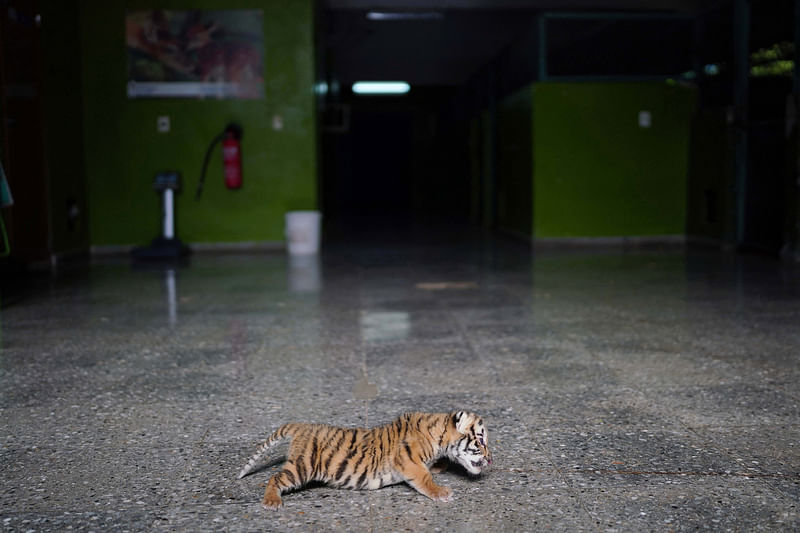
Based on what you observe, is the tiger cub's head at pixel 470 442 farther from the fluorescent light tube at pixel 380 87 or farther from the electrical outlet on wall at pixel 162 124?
the fluorescent light tube at pixel 380 87

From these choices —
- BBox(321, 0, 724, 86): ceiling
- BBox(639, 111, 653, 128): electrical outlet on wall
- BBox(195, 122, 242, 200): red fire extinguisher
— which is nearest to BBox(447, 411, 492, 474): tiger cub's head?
BBox(195, 122, 242, 200): red fire extinguisher

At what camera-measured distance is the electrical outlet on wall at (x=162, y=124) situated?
349 inches

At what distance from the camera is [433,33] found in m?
12.8

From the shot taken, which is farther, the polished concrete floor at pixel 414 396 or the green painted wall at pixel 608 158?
the green painted wall at pixel 608 158

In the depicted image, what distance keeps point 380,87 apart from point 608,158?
9.02 meters

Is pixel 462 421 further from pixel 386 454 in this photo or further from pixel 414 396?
pixel 414 396

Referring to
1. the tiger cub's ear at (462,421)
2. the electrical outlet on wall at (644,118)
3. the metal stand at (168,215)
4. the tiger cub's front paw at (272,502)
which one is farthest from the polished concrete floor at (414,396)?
the electrical outlet on wall at (644,118)

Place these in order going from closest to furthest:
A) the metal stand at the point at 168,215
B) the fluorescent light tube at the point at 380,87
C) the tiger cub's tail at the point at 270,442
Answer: the tiger cub's tail at the point at 270,442 → the metal stand at the point at 168,215 → the fluorescent light tube at the point at 380,87

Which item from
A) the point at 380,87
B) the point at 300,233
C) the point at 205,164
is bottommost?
the point at 300,233

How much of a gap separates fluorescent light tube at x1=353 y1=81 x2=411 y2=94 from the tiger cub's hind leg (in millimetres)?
15283

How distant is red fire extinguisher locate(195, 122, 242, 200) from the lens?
28.7 ft

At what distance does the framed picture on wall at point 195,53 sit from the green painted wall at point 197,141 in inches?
3.3

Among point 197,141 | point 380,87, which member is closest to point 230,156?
point 197,141

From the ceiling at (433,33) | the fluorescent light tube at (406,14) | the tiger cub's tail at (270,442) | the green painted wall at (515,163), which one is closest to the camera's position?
the tiger cub's tail at (270,442)
